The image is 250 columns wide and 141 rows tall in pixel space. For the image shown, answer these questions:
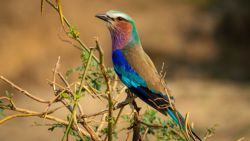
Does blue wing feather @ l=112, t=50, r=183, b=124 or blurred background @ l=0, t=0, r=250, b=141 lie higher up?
blue wing feather @ l=112, t=50, r=183, b=124

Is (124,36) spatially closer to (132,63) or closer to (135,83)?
(132,63)

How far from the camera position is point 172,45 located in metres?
11.8

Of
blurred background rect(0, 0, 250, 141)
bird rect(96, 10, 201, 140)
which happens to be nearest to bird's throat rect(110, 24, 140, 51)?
bird rect(96, 10, 201, 140)

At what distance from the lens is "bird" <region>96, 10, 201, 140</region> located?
141 inches

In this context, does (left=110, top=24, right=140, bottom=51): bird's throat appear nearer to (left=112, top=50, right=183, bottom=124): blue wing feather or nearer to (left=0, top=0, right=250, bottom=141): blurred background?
(left=112, top=50, right=183, bottom=124): blue wing feather

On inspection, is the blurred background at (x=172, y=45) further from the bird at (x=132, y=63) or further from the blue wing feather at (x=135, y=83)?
the blue wing feather at (x=135, y=83)

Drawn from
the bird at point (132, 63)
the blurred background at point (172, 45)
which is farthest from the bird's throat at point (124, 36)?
the blurred background at point (172, 45)

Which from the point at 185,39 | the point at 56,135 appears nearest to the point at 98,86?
the point at 56,135

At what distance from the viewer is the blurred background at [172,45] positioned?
10.7 m

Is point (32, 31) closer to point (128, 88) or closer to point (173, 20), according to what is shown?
point (173, 20)

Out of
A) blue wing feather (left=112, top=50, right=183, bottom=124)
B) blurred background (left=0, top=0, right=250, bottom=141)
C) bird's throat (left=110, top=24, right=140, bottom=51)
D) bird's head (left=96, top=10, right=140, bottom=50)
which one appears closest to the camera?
blue wing feather (left=112, top=50, right=183, bottom=124)

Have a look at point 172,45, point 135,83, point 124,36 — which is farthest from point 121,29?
point 172,45

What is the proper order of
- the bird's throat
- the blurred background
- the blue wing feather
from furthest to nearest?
the blurred background < the bird's throat < the blue wing feather

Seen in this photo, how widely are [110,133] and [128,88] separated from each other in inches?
29.6
